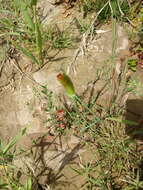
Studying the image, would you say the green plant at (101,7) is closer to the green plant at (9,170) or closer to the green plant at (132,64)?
the green plant at (132,64)

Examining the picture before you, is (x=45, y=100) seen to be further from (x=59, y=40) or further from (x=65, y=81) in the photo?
(x=65, y=81)

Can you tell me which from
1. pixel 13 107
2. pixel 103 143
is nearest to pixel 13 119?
pixel 13 107

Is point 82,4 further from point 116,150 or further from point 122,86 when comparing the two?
point 116,150

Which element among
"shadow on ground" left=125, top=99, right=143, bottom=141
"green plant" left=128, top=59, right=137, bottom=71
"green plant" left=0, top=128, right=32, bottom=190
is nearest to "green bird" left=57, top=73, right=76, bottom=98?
"green plant" left=0, top=128, right=32, bottom=190

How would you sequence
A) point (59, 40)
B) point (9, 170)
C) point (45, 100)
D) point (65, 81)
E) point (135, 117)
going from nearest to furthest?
1. point (65, 81)
2. point (9, 170)
3. point (135, 117)
4. point (45, 100)
5. point (59, 40)

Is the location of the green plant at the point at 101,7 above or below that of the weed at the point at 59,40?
above

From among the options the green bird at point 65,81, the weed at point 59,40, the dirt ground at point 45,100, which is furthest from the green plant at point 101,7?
the green bird at point 65,81

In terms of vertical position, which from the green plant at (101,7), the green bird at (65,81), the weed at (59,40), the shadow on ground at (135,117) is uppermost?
the green plant at (101,7)

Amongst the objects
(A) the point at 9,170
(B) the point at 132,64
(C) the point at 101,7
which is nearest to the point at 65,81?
(A) the point at 9,170
